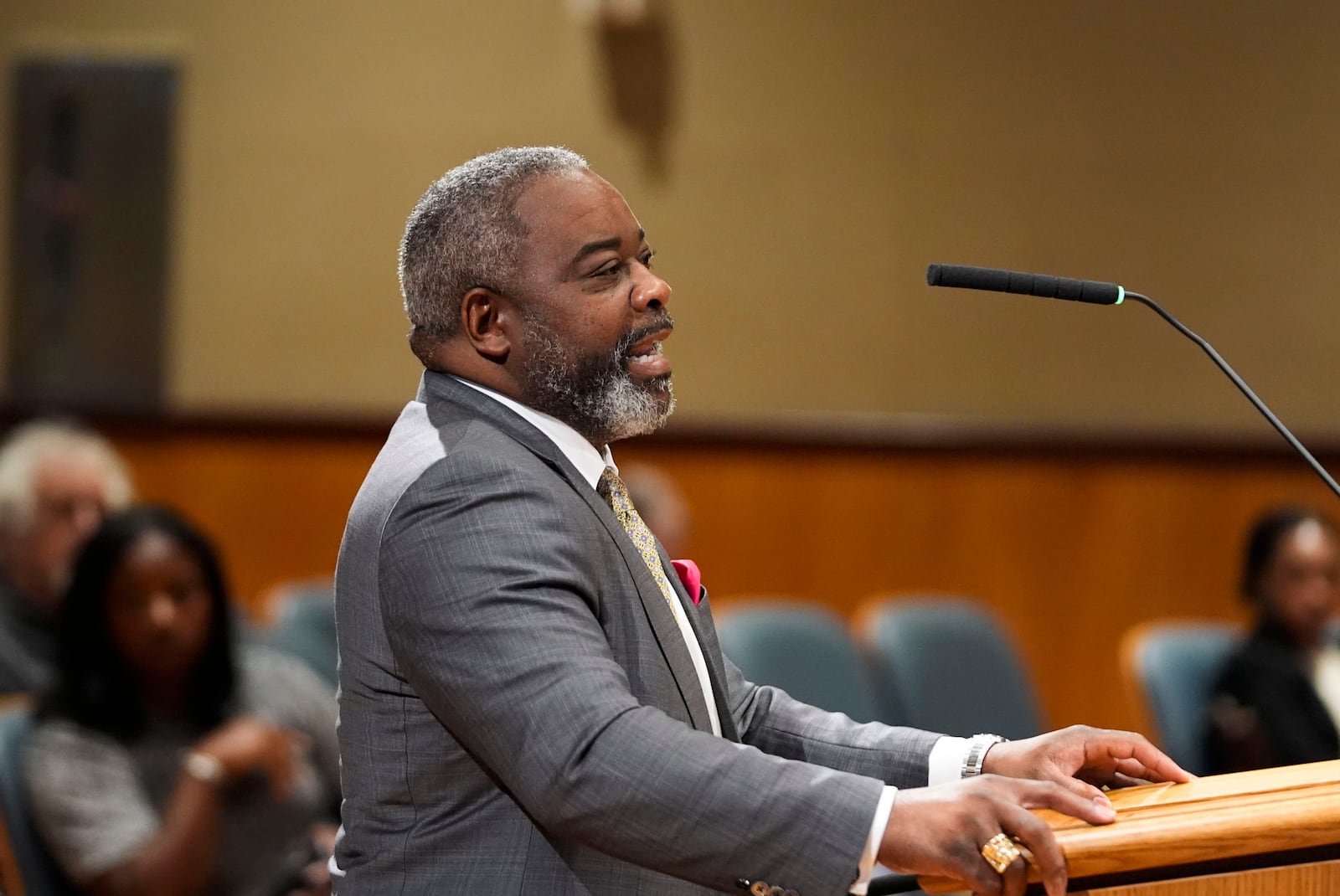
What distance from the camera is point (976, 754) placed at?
1563 mm

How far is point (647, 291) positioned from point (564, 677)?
1.39 feet

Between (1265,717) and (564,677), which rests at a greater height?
(564,677)

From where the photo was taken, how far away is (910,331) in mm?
5176

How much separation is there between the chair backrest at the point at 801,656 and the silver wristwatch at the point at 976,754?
175 cm

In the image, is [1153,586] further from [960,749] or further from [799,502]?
[960,749]

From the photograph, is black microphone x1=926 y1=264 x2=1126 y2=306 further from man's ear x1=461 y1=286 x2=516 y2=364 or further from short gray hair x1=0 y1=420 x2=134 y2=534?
short gray hair x1=0 y1=420 x2=134 y2=534

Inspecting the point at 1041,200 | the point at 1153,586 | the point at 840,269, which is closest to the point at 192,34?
the point at 840,269

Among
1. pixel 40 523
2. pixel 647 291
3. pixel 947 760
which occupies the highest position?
pixel 647 291

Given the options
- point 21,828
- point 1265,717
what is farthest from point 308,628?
point 1265,717

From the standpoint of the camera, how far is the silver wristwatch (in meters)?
1.55

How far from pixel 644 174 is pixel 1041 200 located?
48.1 inches

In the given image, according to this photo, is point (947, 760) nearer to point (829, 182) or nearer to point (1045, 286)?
point (1045, 286)

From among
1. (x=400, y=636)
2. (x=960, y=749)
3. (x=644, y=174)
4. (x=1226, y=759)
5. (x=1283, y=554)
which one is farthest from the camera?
(x=644, y=174)

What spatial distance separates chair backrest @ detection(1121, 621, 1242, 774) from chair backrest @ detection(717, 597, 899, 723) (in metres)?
0.61
